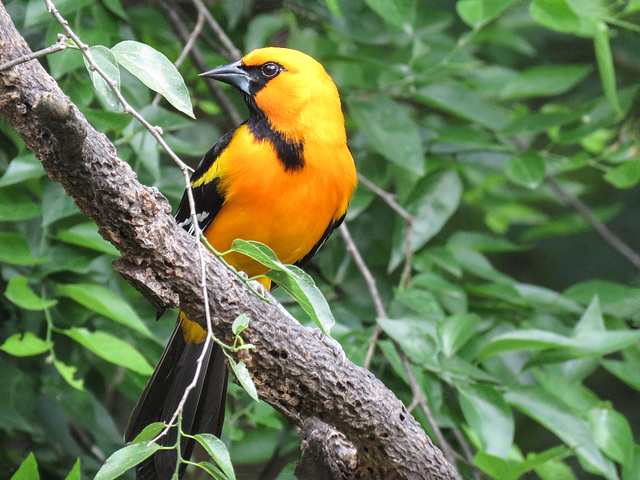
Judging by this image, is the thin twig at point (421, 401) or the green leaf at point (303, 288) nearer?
the green leaf at point (303, 288)

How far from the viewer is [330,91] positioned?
2729 millimetres

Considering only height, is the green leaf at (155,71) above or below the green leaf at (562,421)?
above

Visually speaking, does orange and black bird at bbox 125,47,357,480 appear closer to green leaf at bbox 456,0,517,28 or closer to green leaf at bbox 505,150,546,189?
green leaf at bbox 456,0,517,28

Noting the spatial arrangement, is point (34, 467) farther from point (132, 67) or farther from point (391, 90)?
point (391, 90)

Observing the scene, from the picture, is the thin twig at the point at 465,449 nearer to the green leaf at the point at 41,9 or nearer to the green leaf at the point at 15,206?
the green leaf at the point at 15,206

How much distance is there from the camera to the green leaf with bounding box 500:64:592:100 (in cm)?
354

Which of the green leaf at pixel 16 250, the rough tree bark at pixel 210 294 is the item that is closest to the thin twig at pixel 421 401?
the rough tree bark at pixel 210 294

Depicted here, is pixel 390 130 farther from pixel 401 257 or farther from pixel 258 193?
pixel 258 193

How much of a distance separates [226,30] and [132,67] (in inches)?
96.5

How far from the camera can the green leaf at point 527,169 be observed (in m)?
3.17

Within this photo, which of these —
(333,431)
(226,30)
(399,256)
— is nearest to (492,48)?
(226,30)

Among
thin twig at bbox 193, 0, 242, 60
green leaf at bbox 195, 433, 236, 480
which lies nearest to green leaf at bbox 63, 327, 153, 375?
green leaf at bbox 195, 433, 236, 480

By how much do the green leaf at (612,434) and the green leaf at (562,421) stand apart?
0.13 feet

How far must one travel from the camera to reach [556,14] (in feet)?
8.23
